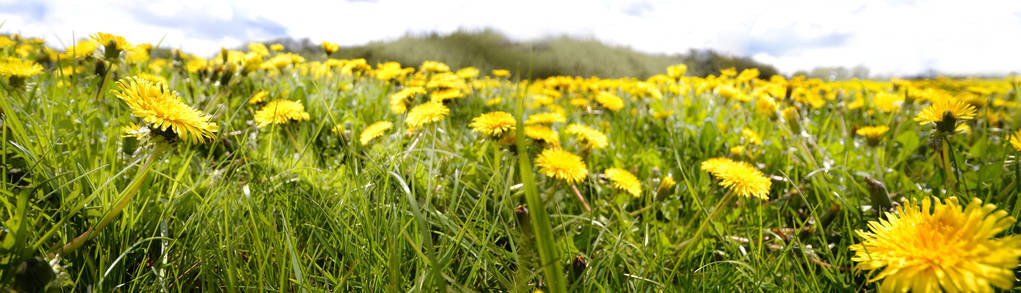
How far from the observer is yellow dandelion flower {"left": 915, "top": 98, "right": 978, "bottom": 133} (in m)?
1.06

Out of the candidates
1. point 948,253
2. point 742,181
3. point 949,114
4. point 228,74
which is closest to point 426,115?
point 742,181

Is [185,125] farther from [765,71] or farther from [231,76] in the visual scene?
[765,71]

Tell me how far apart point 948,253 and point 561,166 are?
75 centimetres

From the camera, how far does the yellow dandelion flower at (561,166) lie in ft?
3.85

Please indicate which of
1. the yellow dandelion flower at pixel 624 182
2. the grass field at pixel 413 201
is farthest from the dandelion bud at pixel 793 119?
the yellow dandelion flower at pixel 624 182

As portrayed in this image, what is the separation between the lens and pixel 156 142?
0.83 meters

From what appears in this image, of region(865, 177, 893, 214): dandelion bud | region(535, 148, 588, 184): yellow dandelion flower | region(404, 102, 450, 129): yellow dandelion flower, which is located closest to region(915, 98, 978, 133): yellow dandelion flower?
region(865, 177, 893, 214): dandelion bud

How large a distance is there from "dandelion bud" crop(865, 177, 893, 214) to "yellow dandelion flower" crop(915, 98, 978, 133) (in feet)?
0.66

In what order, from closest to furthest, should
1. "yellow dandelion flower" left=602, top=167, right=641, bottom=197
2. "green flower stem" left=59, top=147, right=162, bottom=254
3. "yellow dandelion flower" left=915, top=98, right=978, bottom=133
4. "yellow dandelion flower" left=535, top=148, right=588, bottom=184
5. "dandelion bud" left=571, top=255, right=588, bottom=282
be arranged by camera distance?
"green flower stem" left=59, top=147, right=162, bottom=254 < "dandelion bud" left=571, top=255, right=588, bottom=282 < "yellow dandelion flower" left=915, top=98, right=978, bottom=133 < "yellow dandelion flower" left=535, top=148, right=588, bottom=184 < "yellow dandelion flower" left=602, top=167, right=641, bottom=197

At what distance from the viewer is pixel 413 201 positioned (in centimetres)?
67

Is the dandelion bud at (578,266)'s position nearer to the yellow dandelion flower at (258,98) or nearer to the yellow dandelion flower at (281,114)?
the yellow dandelion flower at (281,114)

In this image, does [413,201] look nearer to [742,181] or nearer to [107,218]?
[107,218]

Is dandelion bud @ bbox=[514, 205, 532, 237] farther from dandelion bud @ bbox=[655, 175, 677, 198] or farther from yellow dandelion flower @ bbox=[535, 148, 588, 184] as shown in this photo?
dandelion bud @ bbox=[655, 175, 677, 198]

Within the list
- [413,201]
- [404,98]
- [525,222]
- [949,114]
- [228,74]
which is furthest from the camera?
[228,74]
